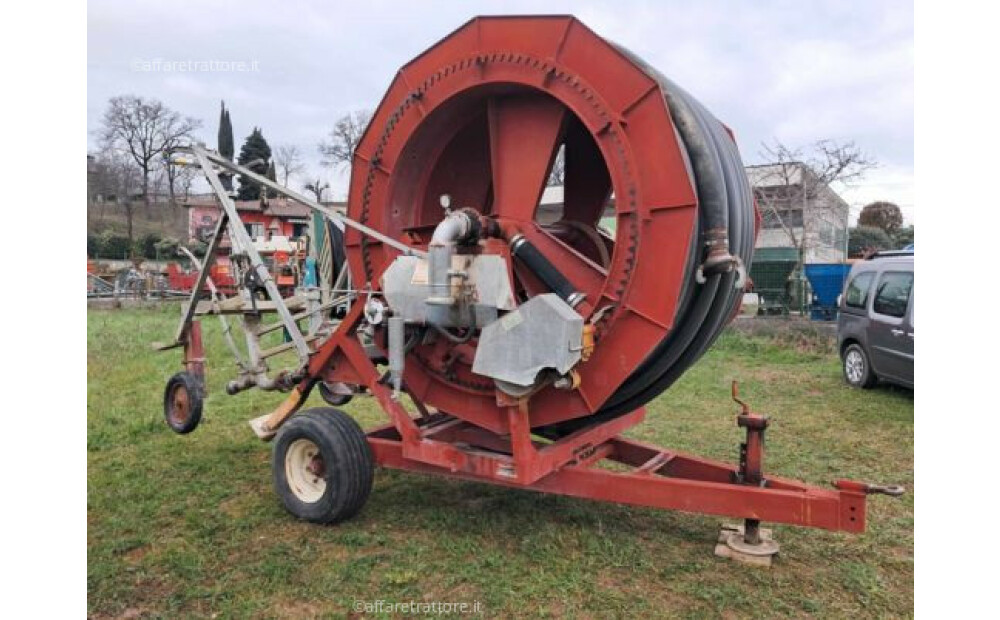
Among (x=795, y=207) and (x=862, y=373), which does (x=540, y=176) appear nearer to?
(x=862, y=373)

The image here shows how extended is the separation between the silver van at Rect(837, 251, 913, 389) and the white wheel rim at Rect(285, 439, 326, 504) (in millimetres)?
7392

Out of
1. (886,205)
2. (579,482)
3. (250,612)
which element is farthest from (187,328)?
(886,205)

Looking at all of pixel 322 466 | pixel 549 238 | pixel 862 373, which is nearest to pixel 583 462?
pixel 549 238

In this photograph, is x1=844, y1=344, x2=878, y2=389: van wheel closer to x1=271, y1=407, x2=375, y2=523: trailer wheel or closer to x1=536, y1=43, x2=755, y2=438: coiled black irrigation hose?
x1=536, y1=43, x2=755, y2=438: coiled black irrigation hose

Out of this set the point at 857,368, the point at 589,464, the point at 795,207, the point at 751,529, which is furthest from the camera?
the point at 795,207

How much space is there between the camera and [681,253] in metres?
3.81

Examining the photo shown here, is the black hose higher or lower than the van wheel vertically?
higher

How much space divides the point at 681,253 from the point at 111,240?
41.1 m

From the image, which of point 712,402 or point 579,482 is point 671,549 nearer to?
point 579,482

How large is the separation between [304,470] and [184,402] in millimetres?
1660

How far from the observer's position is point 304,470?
4980 mm

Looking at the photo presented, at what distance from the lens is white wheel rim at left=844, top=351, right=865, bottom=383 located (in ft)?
32.6

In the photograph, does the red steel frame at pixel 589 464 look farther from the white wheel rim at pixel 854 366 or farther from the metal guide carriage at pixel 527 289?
the white wheel rim at pixel 854 366

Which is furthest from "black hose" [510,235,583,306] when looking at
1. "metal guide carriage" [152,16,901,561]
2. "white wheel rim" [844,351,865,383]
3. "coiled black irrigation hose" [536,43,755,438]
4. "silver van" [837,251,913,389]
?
"white wheel rim" [844,351,865,383]
